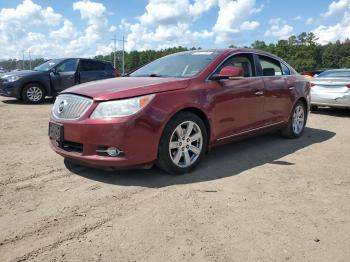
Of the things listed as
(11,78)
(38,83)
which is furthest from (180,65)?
(11,78)

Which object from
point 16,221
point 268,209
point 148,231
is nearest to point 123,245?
point 148,231

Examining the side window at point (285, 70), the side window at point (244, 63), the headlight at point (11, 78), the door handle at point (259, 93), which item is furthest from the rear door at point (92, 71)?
the door handle at point (259, 93)

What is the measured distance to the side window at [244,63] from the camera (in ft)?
17.6

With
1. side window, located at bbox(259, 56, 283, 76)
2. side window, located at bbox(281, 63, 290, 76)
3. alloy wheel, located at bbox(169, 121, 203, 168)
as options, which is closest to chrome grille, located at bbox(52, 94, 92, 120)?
alloy wheel, located at bbox(169, 121, 203, 168)

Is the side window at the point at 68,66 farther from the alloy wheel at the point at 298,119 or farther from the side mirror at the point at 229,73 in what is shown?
the side mirror at the point at 229,73

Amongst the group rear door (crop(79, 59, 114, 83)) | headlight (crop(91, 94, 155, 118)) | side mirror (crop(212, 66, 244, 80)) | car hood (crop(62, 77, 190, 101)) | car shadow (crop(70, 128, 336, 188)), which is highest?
rear door (crop(79, 59, 114, 83))

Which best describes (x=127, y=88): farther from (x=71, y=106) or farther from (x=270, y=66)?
(x=270, y=66)

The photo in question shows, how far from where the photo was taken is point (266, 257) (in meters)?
2.77

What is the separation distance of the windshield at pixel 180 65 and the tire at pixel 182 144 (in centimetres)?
69

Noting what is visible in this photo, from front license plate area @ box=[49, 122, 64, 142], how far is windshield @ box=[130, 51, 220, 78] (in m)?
1.51

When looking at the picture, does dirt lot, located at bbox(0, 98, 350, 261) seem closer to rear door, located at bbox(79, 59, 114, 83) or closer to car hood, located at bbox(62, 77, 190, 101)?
car hood, located at bbox(62, 77, 190, 101)

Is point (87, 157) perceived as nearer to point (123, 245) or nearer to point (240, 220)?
point (123, 245)

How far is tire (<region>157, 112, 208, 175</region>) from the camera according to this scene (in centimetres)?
430

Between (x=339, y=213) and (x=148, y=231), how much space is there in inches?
71.8
